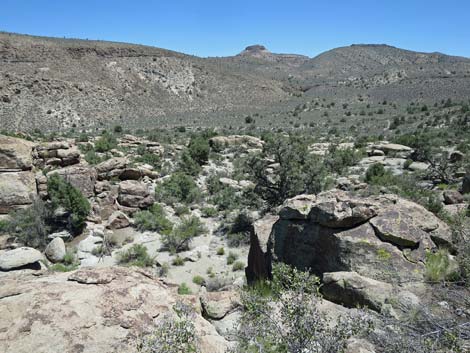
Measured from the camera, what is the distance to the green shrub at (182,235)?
32.4 ft

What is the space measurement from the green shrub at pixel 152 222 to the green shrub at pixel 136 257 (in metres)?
1.41

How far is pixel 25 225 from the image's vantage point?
9945 mm

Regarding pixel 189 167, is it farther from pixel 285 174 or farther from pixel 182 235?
pixel 182 235

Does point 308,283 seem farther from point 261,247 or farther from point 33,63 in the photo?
Answer: point 33,63

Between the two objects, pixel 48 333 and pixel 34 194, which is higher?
pixel 48 333

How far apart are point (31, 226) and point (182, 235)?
4.63 meters

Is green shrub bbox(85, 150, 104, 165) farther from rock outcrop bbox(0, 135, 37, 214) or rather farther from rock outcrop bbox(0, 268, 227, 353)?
rock outcrop bbox(0, 268, 227, 353)

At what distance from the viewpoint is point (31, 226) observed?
32.8 ft

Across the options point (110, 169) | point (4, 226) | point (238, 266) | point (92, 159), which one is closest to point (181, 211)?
point (110, 169)

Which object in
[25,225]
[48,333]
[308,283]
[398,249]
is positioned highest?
[308,283]

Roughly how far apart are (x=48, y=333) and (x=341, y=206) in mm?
4866

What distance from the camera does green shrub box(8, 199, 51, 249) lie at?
9.80 metres

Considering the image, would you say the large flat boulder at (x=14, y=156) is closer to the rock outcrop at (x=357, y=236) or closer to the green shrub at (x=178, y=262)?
the green shrub at (x=178, y=262)

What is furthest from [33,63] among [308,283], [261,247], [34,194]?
[308,283]
